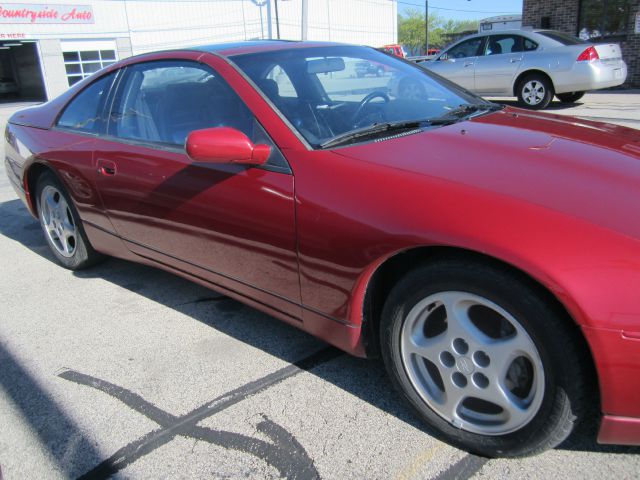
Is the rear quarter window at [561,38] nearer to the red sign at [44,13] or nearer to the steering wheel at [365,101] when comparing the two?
the steering wheel at [365,101]

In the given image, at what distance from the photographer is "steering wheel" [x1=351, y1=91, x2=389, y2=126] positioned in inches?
104

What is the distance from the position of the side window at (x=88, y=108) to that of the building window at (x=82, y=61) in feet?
89.6

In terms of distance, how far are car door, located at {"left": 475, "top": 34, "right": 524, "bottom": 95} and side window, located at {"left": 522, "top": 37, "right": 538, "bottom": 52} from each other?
51 mm

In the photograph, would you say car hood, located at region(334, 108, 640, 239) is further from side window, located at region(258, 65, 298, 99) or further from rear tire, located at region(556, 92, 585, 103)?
rear tire, located at region(556, 92, 585, 103)

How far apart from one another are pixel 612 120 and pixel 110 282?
27.6 feet

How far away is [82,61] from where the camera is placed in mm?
28812

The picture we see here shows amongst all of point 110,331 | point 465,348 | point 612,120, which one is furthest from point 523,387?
point 612,120

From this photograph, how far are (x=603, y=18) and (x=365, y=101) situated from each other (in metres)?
16.3

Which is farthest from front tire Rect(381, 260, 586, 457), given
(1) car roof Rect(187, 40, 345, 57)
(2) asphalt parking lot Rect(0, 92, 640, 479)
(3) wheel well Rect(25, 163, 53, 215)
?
(3) wheel well Rect(25, 163, 53, 215)

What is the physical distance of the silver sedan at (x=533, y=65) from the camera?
1034cm

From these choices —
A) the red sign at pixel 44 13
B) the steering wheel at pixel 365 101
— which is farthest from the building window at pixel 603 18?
the red sign at pixel 44 13

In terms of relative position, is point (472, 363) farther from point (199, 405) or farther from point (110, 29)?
point (110, 29)

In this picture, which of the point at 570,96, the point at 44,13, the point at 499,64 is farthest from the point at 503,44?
the point at 44,13

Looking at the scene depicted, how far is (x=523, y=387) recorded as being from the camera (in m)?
1.92
